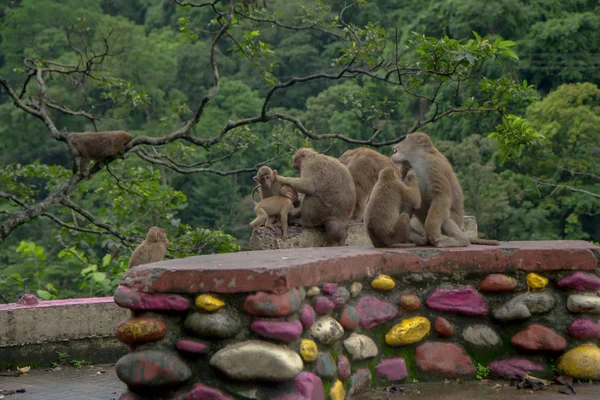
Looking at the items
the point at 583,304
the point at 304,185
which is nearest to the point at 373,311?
the point at 583,304

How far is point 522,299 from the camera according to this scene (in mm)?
5121

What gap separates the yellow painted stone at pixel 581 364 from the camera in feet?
16.5

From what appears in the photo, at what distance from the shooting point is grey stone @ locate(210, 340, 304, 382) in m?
3.88

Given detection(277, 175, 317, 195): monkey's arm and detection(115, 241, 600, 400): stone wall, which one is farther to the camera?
detection(277, 175, 317, 195): monkey's arm

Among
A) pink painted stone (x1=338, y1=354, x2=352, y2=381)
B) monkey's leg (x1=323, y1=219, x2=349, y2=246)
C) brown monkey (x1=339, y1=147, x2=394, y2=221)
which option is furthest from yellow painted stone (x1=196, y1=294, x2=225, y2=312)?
brown monkey (x1=339, y1=147, x2=394, y2=221)

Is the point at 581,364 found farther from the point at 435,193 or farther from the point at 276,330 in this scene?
the point at 276,330

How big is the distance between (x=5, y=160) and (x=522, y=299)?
1535 inches

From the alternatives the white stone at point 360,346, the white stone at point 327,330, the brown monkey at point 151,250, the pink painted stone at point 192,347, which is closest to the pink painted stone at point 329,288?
the white stone at point 327,330

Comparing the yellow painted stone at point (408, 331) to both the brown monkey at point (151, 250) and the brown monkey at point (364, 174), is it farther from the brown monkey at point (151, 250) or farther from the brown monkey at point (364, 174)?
the brown monkey at point (364, 174)

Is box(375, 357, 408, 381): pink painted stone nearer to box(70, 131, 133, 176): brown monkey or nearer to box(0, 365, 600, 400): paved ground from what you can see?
box(0, 365, 600, 400): paved ground

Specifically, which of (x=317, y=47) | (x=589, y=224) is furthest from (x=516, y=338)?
(x=317, y=47)

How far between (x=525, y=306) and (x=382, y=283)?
0.85 metres

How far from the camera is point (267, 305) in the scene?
394 centimetres

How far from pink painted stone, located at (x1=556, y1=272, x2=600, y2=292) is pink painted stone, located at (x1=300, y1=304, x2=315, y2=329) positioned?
169cm
